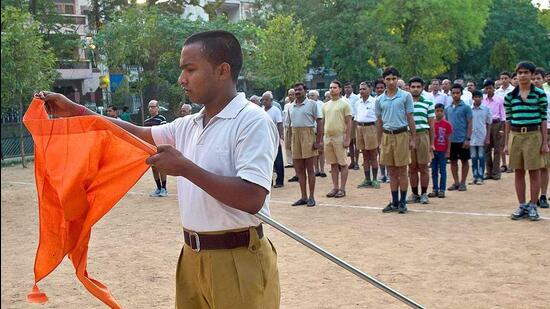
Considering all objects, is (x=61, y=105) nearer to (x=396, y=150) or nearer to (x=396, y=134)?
(x=396, y=150)

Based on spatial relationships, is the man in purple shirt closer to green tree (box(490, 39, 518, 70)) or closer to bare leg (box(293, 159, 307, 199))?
bare leg (box(293, 159, 307, 199))

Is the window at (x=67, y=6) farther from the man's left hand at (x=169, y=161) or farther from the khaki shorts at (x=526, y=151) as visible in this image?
the man's left hand at (x=169, y=161)

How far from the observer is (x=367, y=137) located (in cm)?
1298

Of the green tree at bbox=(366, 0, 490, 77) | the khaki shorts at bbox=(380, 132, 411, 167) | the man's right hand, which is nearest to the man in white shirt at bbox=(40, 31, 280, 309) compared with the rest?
the man's right hand

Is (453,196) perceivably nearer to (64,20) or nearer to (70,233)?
(70,233)

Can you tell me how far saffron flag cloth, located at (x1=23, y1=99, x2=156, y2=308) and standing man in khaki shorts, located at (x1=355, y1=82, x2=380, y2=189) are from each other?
9935 millimetres

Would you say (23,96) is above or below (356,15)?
below

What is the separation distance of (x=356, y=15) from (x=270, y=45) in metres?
8.73

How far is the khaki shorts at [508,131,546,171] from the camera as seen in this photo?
8.41 meters

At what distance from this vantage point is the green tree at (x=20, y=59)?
767 inches

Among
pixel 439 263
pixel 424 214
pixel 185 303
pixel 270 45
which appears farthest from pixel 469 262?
pixel 270 45

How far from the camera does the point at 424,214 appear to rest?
9.55 metres

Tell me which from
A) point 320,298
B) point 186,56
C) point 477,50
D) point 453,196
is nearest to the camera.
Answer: point 186,56

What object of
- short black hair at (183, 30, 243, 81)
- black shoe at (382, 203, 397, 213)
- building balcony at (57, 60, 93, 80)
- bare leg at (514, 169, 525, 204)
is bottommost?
black shoe at (382, 203, 397, 213)
